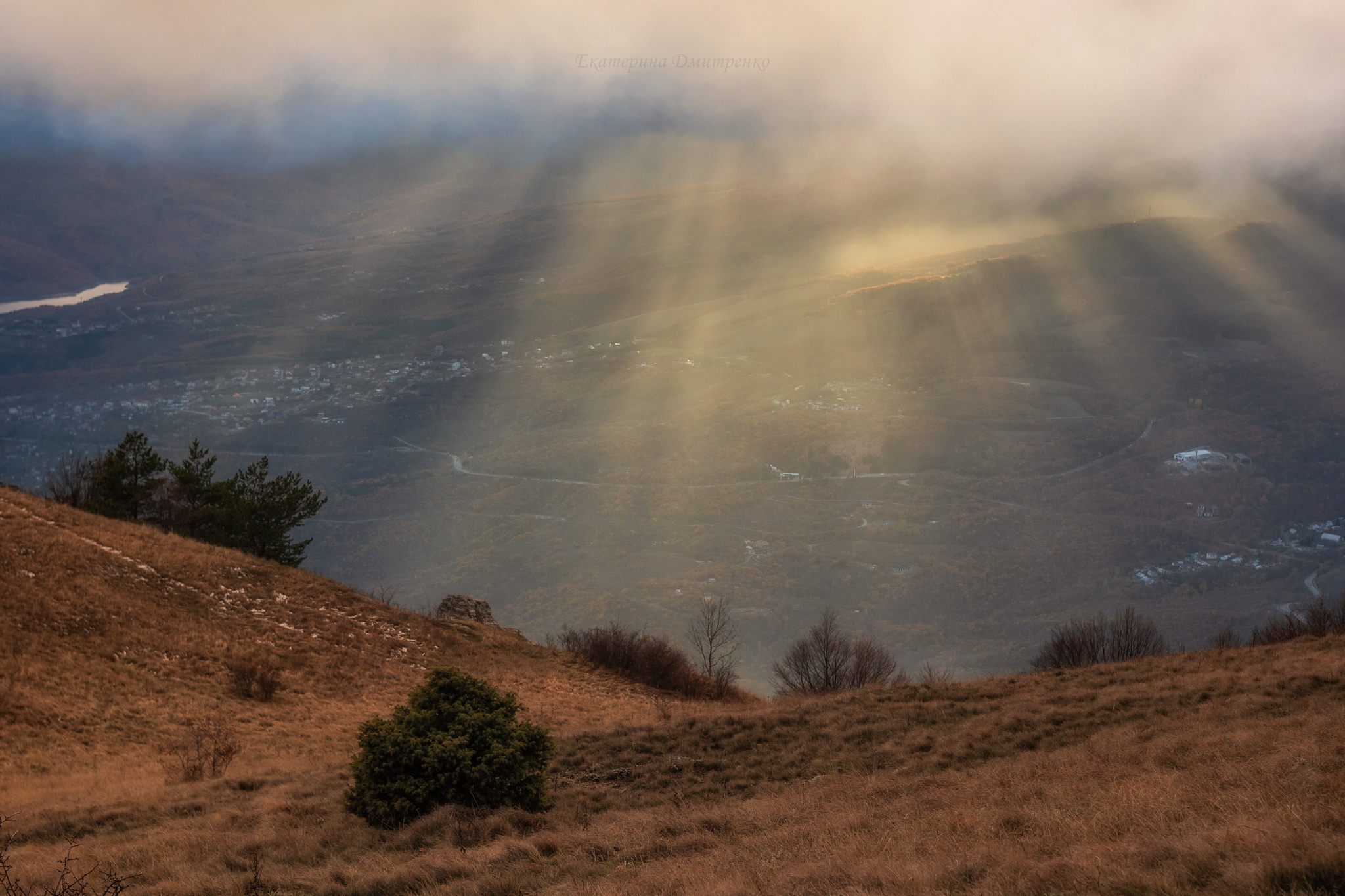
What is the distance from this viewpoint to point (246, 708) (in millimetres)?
20969

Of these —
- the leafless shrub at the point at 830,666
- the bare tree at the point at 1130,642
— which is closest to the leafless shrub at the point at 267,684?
the leafless shrub at the point at 830,666

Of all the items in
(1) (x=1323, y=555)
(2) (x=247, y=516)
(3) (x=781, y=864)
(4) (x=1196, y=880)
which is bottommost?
(3) (x=781, y=864)

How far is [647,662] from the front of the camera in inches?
1352

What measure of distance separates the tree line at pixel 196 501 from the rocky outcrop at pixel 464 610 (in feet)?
26.2

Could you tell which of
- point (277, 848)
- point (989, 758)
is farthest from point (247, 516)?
point (989, 758)

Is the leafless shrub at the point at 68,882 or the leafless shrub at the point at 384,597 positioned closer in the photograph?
the leafless shrub at the point at 68,882

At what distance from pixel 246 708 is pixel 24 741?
5.23 m

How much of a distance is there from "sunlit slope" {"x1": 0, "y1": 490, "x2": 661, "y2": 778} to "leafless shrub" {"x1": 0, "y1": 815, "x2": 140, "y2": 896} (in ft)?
23.0

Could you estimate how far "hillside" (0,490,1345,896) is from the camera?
7891 millimetres

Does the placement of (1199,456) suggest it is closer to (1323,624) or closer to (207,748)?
(1323,624)

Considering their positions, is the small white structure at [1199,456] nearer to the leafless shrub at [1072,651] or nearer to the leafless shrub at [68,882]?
the leafless shrub at [1072,651]

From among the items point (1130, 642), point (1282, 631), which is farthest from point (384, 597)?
point (1282, 631)

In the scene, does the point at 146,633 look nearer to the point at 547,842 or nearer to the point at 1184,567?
the point at 547,842

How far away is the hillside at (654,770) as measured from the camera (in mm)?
7891
